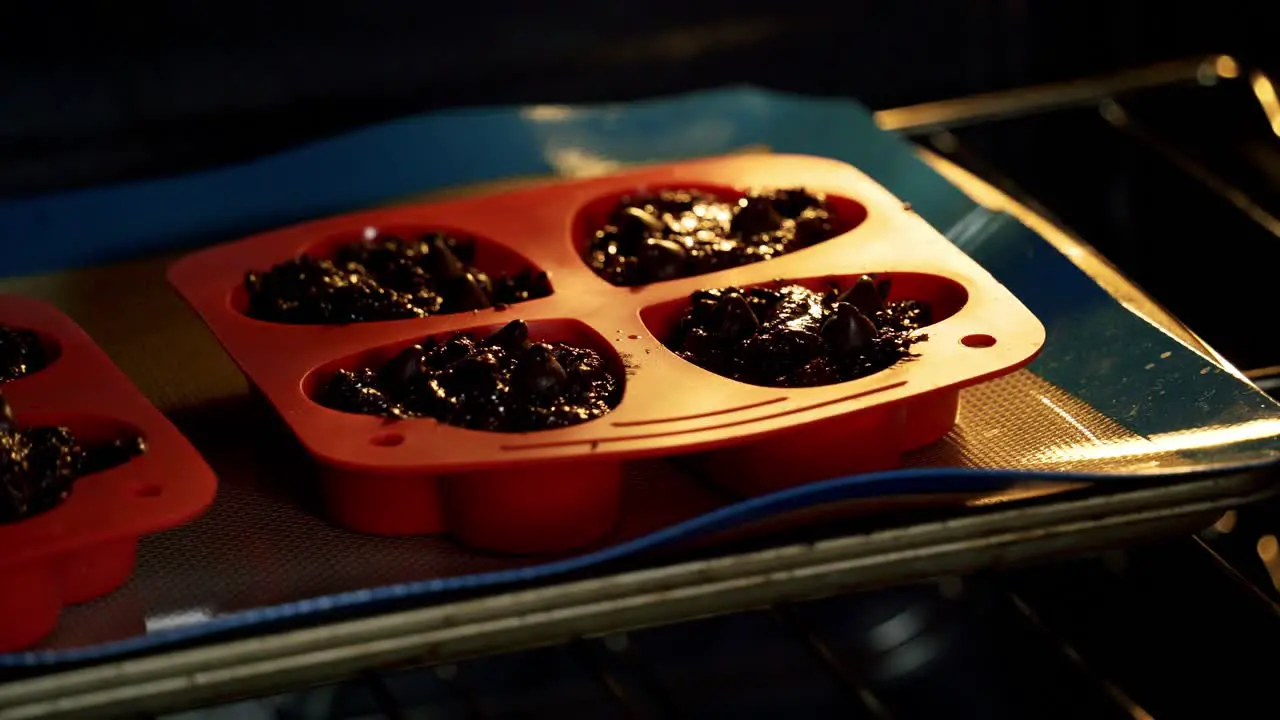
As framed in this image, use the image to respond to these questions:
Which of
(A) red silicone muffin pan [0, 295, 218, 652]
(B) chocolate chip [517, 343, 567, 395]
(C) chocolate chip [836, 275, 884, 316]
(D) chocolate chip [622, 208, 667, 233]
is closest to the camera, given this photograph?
(A) red silicone muffin pan [0, 295, 218, 652]

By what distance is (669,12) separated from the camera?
5.31 ft

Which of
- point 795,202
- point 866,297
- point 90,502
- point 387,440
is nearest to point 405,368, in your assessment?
point 387,440

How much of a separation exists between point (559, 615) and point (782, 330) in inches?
9.9

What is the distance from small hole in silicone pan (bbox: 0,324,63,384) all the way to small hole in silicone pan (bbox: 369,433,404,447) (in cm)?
24

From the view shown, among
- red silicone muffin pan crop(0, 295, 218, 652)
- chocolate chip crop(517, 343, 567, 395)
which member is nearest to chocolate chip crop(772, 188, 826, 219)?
chocolate chip crop(517, 343, 567, 395)

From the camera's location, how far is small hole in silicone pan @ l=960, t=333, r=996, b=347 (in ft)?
3.15

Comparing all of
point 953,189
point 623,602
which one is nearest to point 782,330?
point 623,602

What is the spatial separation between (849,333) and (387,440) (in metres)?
0.29

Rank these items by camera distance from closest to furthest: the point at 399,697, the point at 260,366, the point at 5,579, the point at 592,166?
the point at 5,579 < the point at 260,366 < the point at 399,697 < the point at 592,166

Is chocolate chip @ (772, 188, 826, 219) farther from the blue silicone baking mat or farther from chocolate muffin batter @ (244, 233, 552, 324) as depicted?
chocolate muffin batter @ (244, 233, 552, 324)

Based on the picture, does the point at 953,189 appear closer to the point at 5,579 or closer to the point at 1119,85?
the point at 1119,85

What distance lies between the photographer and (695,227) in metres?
1.17

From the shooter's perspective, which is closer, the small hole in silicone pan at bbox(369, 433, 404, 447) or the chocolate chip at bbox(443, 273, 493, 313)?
the small hole in silicone pan at bbox(369, 433, 404, 447)

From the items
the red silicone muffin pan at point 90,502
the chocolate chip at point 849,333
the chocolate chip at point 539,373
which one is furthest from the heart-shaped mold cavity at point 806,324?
the red silicone muffin pan at point 90,502
